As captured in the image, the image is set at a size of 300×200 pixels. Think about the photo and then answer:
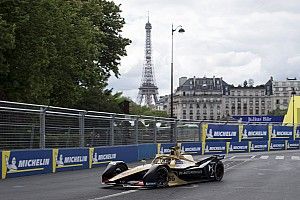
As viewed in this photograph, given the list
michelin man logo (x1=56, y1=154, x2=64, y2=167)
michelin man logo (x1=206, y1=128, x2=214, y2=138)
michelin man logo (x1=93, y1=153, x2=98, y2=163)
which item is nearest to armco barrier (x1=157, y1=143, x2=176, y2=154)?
michelin man logo (x1=206, y1=128, x2=214, y2=138)

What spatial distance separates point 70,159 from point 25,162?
312cm

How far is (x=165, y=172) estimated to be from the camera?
1484 cm

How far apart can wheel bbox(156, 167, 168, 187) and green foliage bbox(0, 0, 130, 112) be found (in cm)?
1506

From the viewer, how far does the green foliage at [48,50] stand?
3061 centimetres

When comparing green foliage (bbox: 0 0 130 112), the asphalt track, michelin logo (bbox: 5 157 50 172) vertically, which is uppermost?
green foliage (bbox: 0 0 130 112)

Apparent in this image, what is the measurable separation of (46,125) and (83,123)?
2820 mm

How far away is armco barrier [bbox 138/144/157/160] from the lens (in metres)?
28.9

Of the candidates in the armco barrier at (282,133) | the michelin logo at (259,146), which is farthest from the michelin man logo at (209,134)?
the armco barrier at (282,133)

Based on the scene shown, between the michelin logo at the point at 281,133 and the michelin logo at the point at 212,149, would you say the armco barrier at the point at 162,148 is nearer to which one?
the michelin logo at the point at 212,149

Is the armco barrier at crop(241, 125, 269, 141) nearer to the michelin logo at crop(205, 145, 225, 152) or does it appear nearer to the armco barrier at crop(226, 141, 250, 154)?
the armco barrier at crop(226, 141, 250, 154)

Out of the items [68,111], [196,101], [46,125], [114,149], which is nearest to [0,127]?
[46,125]

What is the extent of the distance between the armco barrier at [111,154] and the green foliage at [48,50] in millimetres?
7382

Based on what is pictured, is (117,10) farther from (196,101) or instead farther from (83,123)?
(196,101)

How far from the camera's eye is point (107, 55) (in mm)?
52781
